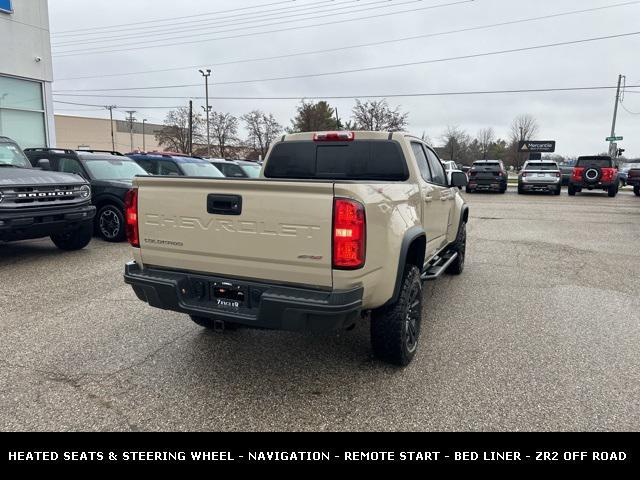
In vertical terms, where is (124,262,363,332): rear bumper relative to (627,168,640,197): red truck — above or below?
below

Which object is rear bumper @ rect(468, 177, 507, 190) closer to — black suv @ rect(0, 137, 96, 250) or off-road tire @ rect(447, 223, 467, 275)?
off-road tire @ rect(447, 223, 467, 275)

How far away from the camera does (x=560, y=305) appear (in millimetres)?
5254

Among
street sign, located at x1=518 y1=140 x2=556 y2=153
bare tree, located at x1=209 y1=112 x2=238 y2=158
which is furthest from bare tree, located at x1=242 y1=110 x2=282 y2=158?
Answer: street sign, located at x1=518 y1=140 x2=556 y2=153

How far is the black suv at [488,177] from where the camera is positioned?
2231 centimetres

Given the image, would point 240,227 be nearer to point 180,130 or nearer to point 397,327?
point 397,327

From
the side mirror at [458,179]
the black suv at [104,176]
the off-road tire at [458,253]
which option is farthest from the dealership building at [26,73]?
the side mirror at [458,179]

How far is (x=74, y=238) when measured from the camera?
768cm

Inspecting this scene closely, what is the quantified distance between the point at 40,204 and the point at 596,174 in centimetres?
2192

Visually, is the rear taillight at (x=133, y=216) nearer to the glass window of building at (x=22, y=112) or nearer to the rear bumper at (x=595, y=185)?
the glass window of building at (x=22, y=112)

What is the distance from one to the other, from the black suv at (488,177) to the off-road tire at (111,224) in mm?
17848

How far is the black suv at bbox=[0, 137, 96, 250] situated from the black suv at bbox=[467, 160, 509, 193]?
18844mm

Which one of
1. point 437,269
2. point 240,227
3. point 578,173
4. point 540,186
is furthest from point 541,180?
point 240,227

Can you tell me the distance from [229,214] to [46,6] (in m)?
16.2

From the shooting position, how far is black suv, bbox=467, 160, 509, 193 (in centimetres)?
2231
